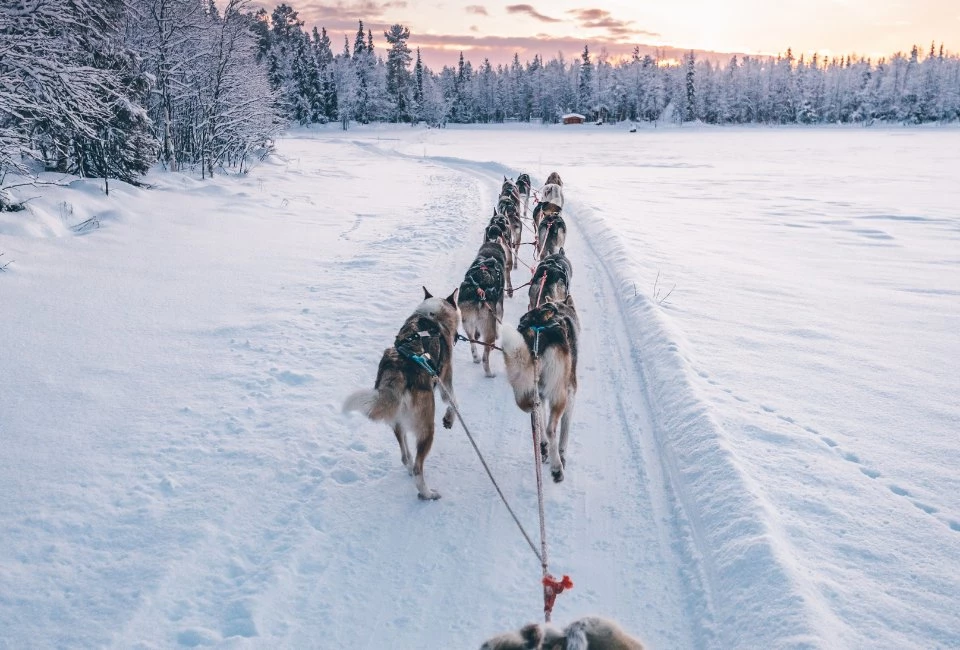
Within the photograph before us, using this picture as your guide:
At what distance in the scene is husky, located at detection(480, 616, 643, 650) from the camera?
5.54 feet

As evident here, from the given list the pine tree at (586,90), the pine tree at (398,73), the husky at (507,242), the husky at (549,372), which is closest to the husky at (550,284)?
the husky at (507,242)

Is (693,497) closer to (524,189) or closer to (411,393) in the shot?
(411,393)

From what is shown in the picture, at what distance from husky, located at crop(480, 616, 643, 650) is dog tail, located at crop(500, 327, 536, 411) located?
213 cm

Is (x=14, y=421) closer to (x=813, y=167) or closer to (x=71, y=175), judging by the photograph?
(x=71, y=175)

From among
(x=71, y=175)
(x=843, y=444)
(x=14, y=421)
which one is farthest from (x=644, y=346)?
(x=71, y=175)

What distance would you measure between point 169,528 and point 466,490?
196 cm

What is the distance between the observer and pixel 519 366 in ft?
12.6

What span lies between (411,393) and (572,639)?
85.4 inches

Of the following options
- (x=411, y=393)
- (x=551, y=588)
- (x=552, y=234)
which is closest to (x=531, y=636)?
(x=551, y=588)

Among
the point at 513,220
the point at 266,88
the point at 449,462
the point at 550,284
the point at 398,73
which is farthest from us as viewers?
the point at 398,73

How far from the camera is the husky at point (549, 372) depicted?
3869 mm

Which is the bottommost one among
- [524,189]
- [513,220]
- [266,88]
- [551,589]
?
[551,589]

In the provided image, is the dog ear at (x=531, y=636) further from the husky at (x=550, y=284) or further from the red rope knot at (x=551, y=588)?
the husky at (x=550, y=284)

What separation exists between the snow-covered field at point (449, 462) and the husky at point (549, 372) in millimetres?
254
